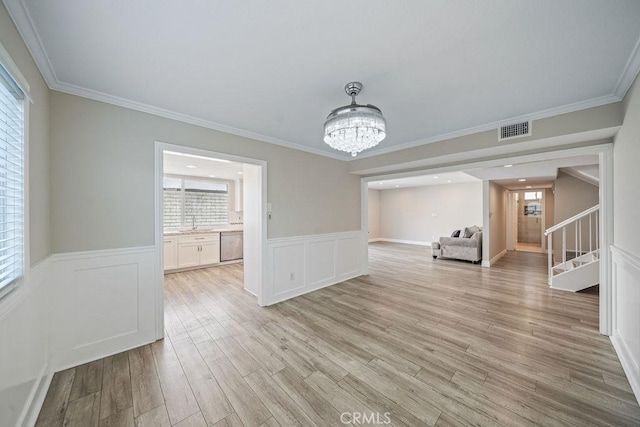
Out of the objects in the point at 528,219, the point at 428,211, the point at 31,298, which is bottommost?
the point at 31,298

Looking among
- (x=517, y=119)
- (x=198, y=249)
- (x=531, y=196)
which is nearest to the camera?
(x=517, y=119)

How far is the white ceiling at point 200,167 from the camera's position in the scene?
4.29 meters

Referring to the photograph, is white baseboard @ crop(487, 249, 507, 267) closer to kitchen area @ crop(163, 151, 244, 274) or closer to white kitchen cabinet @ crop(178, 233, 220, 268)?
kitchen area @ crop(163, 151, 244, 274)

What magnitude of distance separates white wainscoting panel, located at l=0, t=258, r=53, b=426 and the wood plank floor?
167mm

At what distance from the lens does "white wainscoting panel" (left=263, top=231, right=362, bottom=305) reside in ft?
11.3

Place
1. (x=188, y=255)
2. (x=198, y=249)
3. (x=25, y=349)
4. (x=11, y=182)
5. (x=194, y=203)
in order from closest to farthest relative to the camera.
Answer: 1. (x=11, y=182)
2. (x=25, y=349)
3. (x=188, y=255)
4. (x=198, y=249)
5. (x=194, y=203)

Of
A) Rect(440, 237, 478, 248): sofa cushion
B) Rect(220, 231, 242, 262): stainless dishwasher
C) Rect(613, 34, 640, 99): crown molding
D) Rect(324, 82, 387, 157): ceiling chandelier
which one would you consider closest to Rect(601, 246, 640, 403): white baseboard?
Rect(613, 34, 640, 99): crown molding

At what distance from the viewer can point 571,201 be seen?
19.1 feet

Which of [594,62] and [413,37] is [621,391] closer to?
[594,62]

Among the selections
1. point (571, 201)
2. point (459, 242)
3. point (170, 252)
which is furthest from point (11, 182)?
point (571, 201)

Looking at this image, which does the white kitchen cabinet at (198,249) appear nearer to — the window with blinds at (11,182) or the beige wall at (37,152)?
the beige wall at (37,152)

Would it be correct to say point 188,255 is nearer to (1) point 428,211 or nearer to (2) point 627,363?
(2) point 627,363

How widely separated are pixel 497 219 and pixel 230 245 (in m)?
7.45

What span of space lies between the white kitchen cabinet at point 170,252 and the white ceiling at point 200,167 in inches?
61.1
